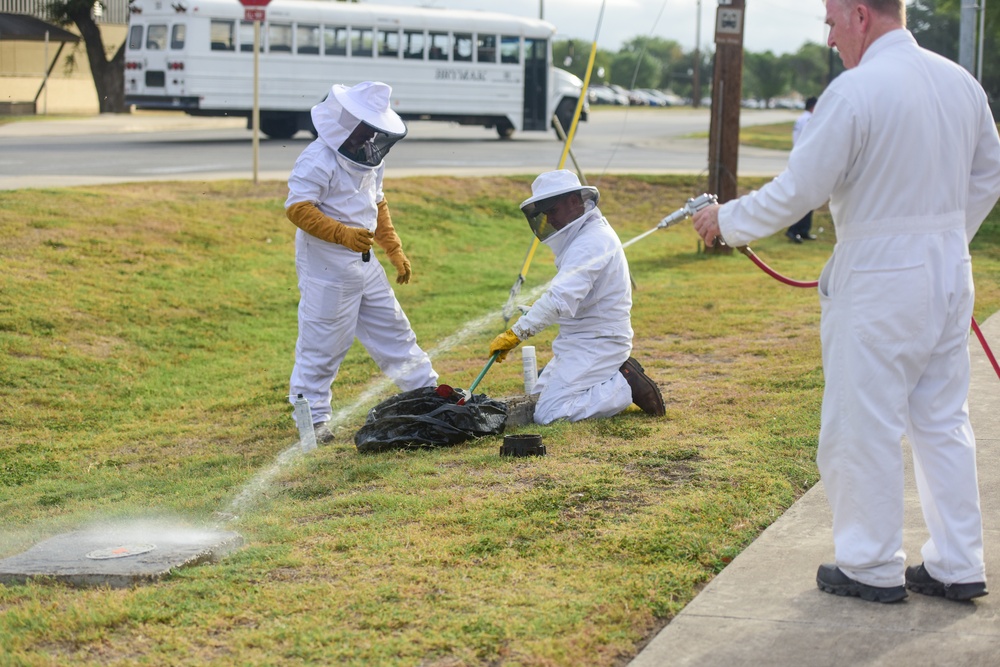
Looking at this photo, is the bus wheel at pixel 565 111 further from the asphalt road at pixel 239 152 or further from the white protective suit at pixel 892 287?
the white protective suit at pixel 892 287

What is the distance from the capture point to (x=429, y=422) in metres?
6.20

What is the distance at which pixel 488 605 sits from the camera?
375cm

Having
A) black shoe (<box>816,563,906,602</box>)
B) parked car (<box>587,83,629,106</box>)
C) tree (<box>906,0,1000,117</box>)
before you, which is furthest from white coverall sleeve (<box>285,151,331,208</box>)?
parked car (<box>587,83,629,106</box>)

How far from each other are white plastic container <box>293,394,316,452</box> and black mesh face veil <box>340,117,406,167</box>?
1.39 m

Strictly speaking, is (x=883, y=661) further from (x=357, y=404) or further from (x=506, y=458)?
(x=357, y=404)

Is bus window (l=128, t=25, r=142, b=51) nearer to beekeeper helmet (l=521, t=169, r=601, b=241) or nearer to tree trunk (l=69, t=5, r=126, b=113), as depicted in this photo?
tree trunk (l=69, t=5, r=126, b=113)

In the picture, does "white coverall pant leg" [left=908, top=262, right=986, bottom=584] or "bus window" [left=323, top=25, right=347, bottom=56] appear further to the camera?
"bus window" [left=323, top=25, right=347, bottom=56]

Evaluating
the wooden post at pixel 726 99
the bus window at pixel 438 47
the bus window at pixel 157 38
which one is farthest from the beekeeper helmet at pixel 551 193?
the bus window at pixel 438 47

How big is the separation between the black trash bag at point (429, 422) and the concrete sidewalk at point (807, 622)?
7.31 feet

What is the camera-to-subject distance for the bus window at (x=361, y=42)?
24333 millimetres

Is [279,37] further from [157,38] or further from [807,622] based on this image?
[807,622]

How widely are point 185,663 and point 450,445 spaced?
9.54 feet

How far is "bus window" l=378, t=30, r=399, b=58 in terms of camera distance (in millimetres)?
24672

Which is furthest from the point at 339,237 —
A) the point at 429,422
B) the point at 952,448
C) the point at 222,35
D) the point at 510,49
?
the point at 510,49
